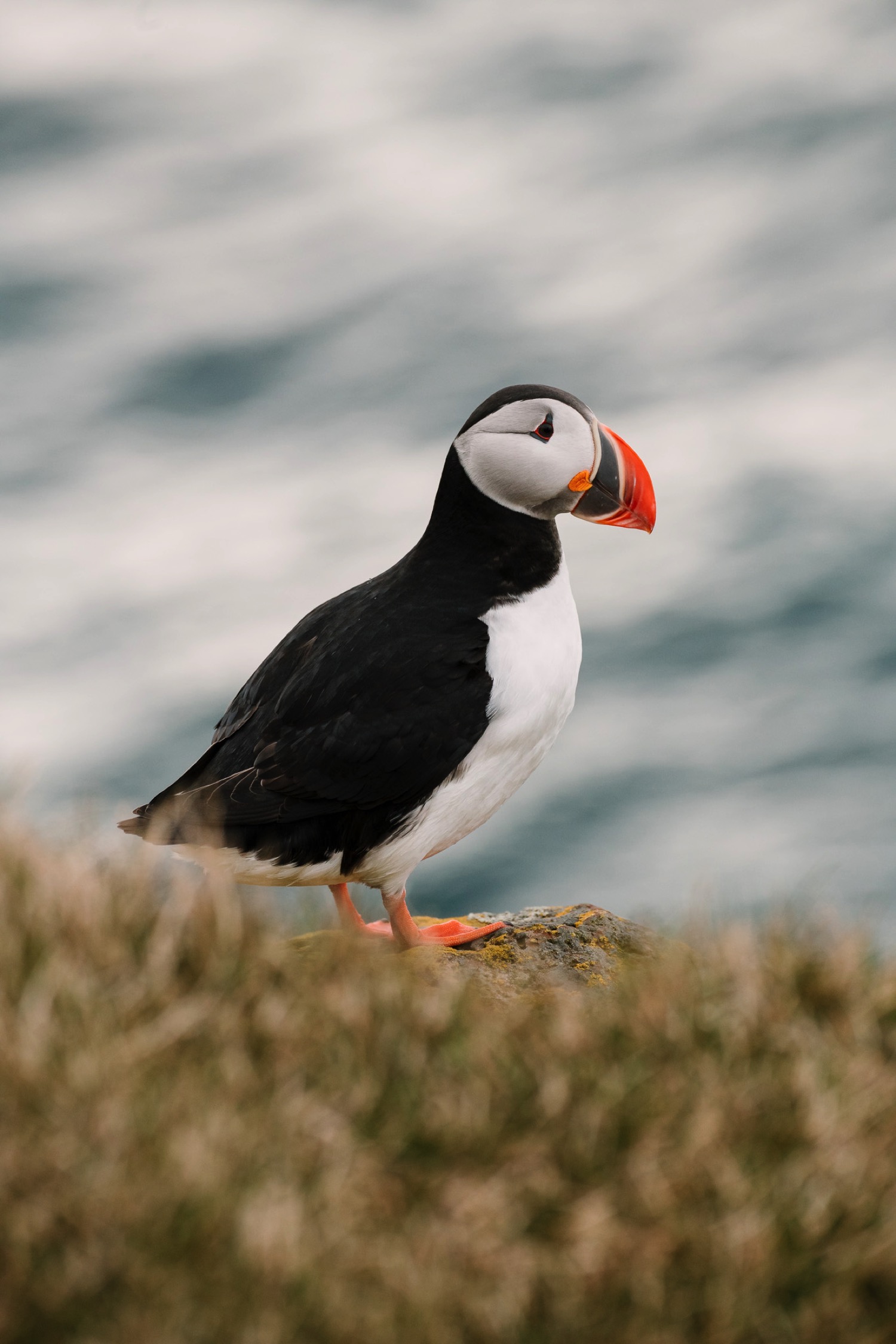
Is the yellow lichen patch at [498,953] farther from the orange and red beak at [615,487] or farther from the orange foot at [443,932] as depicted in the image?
the orange and red beak at [615,487]

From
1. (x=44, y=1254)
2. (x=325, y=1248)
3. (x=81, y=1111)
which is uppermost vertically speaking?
(x=81, y=1111)

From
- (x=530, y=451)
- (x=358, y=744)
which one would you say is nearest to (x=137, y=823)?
(x=358, y=744)

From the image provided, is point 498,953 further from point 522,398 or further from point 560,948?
point 522,398

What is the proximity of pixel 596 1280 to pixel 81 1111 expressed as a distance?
1.09 meters

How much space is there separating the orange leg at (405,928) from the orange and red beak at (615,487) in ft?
5.36

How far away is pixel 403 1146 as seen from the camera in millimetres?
2963

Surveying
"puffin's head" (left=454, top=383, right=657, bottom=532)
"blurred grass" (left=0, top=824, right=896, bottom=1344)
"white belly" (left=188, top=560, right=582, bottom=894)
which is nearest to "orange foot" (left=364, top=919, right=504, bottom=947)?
"white belly" (left=188, top=560, right=582, bottom=894)

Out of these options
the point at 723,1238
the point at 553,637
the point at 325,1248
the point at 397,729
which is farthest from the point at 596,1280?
the point at 553,637

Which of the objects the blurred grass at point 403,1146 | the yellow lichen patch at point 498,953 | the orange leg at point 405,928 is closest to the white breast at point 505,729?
the orange leg at point 405,928

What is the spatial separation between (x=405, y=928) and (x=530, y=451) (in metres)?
1.88

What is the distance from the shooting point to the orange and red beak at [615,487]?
17.7 ft

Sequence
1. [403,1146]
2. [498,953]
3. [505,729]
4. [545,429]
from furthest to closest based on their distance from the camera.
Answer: [545,429]
[505,729]
[498,953]
[403,1146]

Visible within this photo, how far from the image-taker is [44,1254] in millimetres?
2617

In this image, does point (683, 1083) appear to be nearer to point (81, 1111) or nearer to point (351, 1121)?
point (351, 1121)
